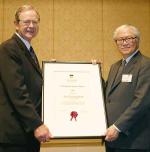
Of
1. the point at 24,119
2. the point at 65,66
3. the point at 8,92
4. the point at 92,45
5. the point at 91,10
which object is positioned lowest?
the point at 24,119

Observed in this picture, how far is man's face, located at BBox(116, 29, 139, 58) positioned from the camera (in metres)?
2.82

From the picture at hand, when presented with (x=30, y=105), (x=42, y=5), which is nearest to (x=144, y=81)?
(x=30, y=105)

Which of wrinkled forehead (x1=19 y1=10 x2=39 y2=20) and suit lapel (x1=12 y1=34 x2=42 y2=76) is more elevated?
wrinkled forehead (x1=19 y1=10 x2=39 y2=20)

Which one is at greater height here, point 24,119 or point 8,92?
point 8,92

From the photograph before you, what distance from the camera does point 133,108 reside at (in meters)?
2.57

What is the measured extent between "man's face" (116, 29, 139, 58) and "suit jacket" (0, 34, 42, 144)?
92cm

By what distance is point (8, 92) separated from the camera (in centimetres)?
231

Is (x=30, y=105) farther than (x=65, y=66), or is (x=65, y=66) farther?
(x=65, y=66)

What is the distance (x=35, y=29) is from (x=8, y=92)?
61 centimetres

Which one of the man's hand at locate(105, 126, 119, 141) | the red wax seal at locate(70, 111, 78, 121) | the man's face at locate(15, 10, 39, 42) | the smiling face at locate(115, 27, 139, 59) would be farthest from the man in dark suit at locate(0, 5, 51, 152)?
the smiling face at locate(115, 27, 139, 59)

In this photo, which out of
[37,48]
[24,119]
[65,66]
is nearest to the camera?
[24,119]

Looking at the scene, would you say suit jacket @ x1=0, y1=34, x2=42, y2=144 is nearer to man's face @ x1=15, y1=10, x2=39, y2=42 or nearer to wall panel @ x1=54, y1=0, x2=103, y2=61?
man's face @ x1=15, y1=10, x2=39, y2=42

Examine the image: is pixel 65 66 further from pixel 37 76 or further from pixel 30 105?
pixel 30 105

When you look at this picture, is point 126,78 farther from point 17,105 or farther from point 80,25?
point 80,25
